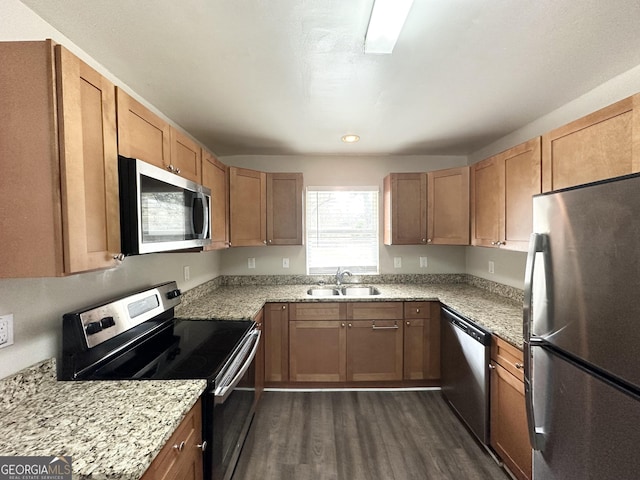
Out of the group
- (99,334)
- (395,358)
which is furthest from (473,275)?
(99,334)

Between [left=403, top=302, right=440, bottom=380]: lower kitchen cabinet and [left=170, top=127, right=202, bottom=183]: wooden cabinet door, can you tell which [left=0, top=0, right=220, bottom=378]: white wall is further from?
[left=403, top=302, right=440, bottom=380]: lower kitchen cabinet

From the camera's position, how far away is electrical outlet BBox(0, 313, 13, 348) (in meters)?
0.97

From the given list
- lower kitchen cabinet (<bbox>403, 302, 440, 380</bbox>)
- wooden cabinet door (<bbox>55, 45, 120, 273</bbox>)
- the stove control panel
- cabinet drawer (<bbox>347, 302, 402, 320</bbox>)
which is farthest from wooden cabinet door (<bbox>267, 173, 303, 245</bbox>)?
wooden cabinet door (<bbox>55, 45, 120, 273</bbox>)

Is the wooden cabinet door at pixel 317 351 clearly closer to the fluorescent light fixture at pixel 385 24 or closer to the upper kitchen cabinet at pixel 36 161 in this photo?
the upper kitchen cabinet at pixel 36 161

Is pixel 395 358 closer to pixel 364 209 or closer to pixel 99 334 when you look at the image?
pixel 364 209

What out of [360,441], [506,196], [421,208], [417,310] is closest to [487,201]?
[506,196]

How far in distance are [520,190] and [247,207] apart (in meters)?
2.25

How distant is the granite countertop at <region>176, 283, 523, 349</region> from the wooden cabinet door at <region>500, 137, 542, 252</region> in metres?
0.53

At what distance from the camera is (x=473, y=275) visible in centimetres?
307

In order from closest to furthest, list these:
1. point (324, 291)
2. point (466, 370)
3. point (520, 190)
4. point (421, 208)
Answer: point (520, 190) → point (466, 370) → point (421, 208) → point (324, 291)

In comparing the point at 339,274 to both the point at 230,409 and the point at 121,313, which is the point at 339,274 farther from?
the point at 121,313

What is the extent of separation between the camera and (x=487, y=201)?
2.29m

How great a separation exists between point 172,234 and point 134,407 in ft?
2.40

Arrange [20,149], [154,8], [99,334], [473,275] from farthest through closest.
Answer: [473,275], [99,334], [154,8], [20,149]
